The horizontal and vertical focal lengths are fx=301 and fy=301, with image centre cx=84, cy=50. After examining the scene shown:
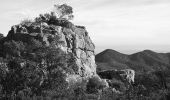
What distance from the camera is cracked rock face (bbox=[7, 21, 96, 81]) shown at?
73500mm

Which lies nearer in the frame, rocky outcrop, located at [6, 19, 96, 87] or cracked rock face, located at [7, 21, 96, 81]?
rocky outcrop, located at [6, 19, 96, 87]

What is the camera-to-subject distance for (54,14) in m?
82.9

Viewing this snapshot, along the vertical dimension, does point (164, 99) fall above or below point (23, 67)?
below

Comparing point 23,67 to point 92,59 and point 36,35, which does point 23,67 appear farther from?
point 92,59

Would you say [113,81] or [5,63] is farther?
[113,81]

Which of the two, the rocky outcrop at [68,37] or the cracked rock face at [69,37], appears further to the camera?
the cracked rock face at [69,37]

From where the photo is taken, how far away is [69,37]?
3125 inches

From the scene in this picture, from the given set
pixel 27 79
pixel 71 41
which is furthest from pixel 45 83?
pixel 71 41

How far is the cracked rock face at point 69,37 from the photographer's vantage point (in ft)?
241

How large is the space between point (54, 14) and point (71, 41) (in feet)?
31.2

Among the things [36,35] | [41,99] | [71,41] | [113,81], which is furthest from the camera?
[113,81]

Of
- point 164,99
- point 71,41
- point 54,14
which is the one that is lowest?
point 164,99

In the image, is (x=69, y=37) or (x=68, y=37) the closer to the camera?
(x=68, y=37)

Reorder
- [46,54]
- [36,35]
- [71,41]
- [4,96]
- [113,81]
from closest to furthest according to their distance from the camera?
[4,96] → [46,54] → [36,35] → [71,41] → [113,81]
